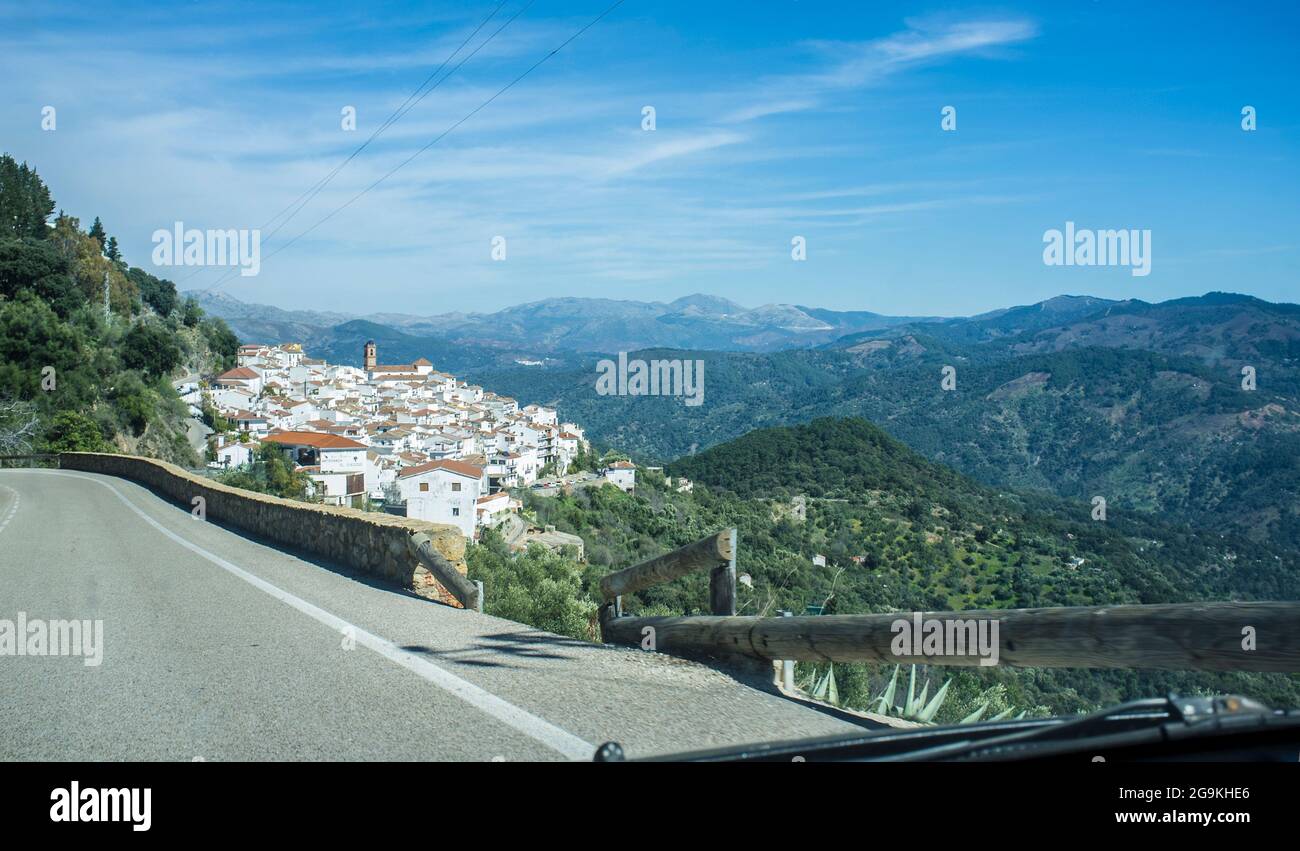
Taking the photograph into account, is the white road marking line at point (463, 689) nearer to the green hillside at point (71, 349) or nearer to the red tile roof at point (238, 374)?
the green hillside at point (71, 349)

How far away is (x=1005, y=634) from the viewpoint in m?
3.99

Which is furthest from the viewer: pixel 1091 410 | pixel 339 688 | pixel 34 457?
pixel 1091 410

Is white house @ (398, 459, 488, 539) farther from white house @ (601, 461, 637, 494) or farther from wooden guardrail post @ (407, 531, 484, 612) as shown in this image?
wooden guardrail post @ (407, 531, 484, 612)

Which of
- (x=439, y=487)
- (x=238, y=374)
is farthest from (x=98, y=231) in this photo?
(x=439, y=487)

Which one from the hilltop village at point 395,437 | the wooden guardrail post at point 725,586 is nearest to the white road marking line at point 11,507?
the hilltop village at point 395,437

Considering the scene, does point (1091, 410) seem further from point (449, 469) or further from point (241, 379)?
point (241, 379)

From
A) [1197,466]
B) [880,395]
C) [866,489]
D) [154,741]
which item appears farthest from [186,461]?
[880,395]

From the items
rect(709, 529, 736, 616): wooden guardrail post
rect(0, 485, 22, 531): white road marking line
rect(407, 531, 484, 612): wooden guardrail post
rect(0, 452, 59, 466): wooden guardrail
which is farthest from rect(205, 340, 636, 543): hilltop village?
rect(709, 529, 736, 616): wooden guardrail post

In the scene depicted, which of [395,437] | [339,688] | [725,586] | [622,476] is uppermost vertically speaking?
[725,586]

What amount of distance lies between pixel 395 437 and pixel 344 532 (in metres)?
87.3
